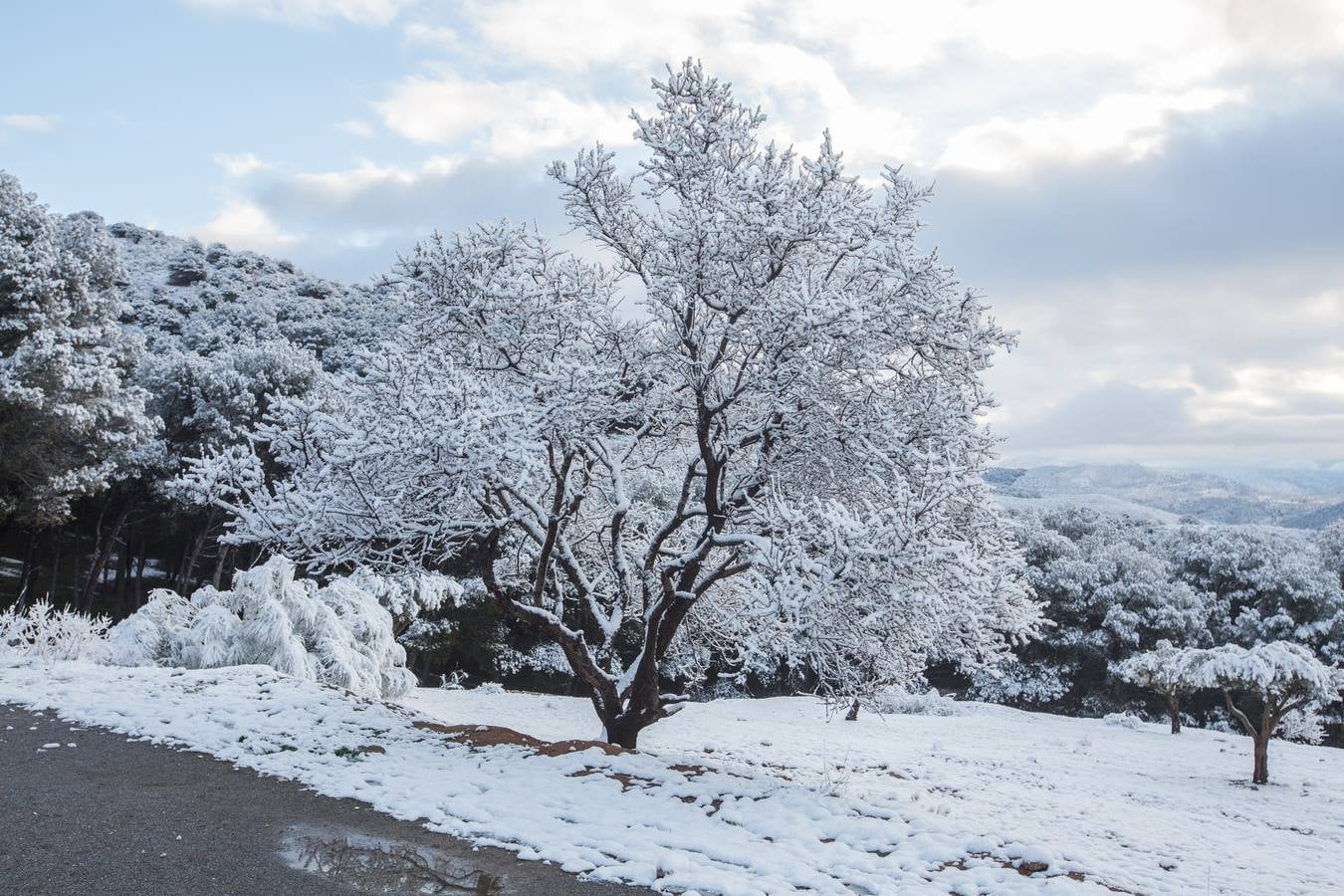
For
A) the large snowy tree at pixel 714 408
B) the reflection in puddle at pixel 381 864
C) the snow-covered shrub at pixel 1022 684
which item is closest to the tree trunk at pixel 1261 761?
the large snowy tree at pixel 714 408

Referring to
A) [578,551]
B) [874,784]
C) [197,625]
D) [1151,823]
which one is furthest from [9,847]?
[1151,823]

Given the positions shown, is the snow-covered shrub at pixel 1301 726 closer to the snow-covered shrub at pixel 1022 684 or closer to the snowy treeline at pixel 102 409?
the snow-covered shrub at pixel 1022 684

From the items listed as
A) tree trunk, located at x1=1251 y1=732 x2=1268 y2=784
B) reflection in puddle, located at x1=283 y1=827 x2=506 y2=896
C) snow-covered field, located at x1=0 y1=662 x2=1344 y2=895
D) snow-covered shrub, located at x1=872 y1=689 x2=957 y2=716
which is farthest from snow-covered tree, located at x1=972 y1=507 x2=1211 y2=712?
reflection in puddle, located at x1=283 y1=827 x2=506 y2=896

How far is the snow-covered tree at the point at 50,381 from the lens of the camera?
20344mm

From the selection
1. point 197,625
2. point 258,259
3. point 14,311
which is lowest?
point 197,625

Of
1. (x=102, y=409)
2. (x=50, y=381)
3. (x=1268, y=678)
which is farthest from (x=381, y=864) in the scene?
(x=102, y=409)

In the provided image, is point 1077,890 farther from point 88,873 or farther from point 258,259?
point 258,259

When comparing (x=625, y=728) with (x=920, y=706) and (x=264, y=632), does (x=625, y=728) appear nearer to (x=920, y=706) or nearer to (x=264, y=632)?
(x=264, y=632)

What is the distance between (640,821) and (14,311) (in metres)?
23.4

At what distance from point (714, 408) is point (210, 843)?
586 centimetres

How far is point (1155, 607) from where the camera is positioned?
39.5 meters

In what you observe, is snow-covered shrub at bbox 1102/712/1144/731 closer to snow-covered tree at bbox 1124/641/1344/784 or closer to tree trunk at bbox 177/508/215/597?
snow-covered tree at bbox 1124/641/1344/784

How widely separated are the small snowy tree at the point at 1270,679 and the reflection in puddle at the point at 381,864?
18.5 meters

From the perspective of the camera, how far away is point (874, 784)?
43.7 ft
